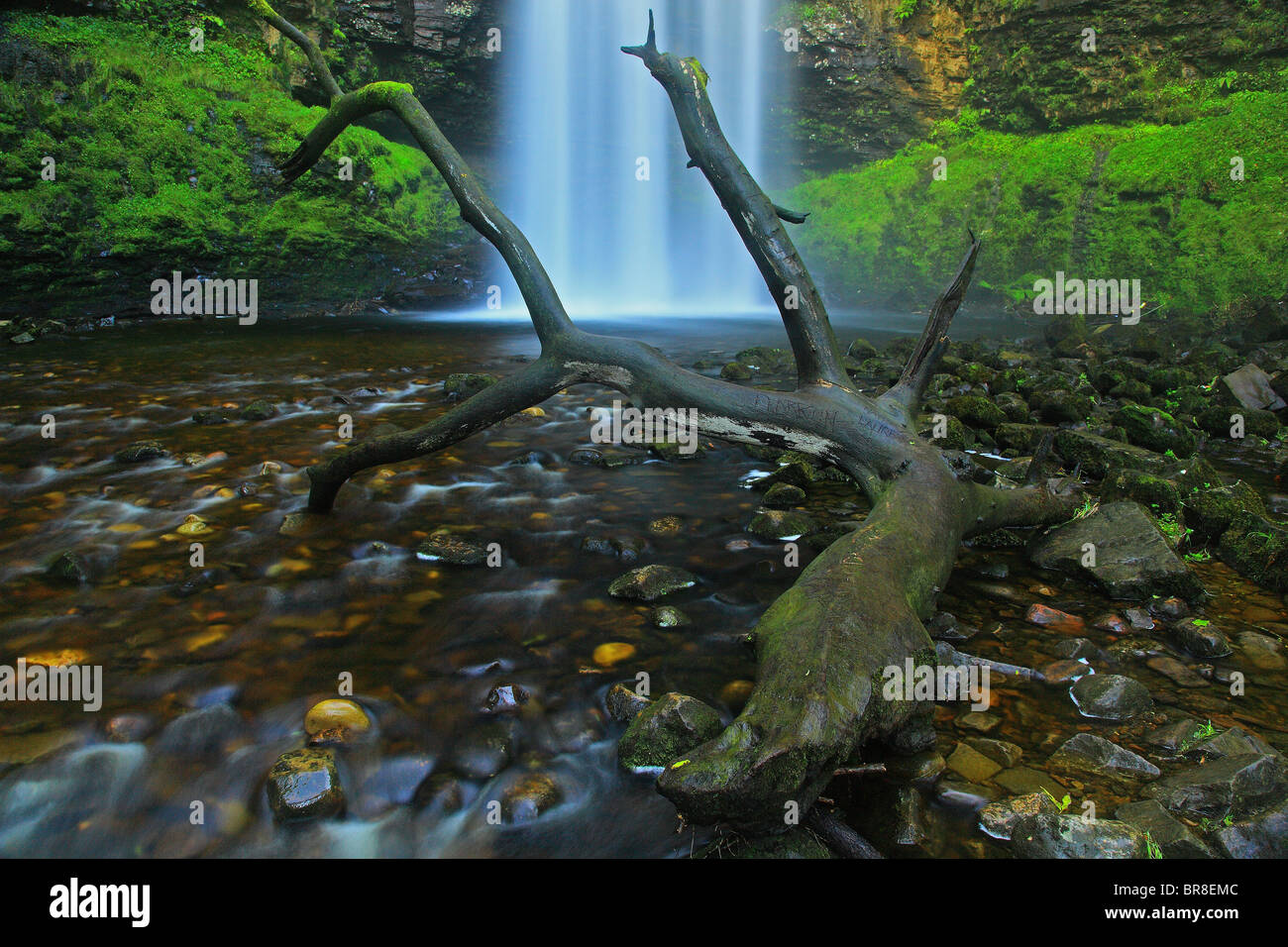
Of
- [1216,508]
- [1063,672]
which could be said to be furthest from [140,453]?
[1216,508]

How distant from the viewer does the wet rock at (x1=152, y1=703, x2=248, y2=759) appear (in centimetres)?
242

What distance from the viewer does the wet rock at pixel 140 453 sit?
5301 mm

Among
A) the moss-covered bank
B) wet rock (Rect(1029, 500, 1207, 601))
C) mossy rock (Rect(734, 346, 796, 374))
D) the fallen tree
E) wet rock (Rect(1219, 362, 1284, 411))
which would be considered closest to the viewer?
the fallen tree

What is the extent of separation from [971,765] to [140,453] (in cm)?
594

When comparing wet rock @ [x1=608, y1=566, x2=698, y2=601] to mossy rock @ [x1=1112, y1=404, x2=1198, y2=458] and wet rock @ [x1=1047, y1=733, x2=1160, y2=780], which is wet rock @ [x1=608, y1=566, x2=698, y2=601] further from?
mossy rock @ [x1=1112, y1=404, x2=1198, y2=458]

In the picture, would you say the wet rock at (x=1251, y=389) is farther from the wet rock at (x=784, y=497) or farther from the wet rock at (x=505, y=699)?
the wet rock at (x=505, y=699)

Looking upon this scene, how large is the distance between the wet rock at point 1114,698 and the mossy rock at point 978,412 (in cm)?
418

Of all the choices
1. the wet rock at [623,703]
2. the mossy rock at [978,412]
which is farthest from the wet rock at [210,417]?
the mossy rock at [978,412]

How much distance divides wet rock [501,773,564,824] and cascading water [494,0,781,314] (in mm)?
19163

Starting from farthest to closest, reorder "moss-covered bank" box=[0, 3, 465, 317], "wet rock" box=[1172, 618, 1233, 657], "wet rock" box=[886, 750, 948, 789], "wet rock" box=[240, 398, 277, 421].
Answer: "moss-covered bank" box=[0, 3, 465, 317], "wet rock" box=[240, 398, 277, 421], "wet rock" box=[1172, 618, 1233, 657], "wet rock" box=[886, 750, 948, 789]

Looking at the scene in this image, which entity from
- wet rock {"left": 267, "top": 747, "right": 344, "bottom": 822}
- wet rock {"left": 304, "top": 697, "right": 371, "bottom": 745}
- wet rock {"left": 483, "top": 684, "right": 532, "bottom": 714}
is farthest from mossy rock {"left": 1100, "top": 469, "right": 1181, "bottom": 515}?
wet rock {"left": 267, "top": 747, "right": 344, "bottom": 822}

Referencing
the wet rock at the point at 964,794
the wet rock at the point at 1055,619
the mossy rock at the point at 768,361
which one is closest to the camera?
the wet rock at the point at 964,794

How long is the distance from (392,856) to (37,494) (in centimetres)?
427
